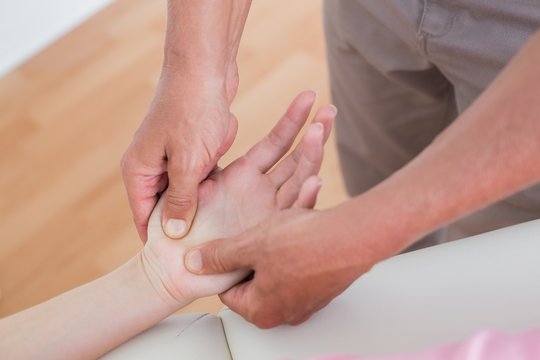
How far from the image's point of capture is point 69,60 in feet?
7.43

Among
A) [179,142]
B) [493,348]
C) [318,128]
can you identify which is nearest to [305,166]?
[318,128]

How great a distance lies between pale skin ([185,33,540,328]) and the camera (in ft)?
2.14

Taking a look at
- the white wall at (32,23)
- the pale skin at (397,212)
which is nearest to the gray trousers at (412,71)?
the pale skin at (397,212)

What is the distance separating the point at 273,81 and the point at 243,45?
0.62 feet

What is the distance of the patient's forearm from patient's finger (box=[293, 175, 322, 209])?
25cm

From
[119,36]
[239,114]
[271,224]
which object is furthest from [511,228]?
[119,36]

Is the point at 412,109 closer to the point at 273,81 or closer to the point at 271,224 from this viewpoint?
the point at 271,224

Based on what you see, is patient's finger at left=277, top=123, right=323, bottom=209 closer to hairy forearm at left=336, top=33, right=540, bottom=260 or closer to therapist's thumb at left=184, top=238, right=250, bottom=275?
therapist's thumb at left=184, top=238, right=250, bottom=275

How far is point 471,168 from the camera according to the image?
0.68 m

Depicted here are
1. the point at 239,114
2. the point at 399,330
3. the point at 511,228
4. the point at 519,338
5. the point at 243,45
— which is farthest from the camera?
the point at 243,45

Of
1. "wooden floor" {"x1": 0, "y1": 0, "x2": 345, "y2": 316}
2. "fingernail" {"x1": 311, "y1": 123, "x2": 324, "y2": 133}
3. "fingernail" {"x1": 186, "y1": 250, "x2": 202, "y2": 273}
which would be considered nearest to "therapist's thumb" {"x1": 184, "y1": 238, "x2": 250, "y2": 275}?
"fingernail" {"x1": 186, "y1": 250, "x2": 202, "y2": 273}

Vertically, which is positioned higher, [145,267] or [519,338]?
[145,267]

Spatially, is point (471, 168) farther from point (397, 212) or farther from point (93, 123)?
point (93, 123)

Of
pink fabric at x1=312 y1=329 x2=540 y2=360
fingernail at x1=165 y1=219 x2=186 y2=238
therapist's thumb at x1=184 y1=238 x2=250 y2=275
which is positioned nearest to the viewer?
pink fabric at x1=312 y1=329 x2=540 y2=360
